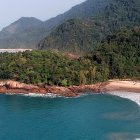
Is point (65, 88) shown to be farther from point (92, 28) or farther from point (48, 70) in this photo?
point (92, 28)

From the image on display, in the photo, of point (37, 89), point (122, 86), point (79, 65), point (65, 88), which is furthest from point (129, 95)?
point (37, 89)

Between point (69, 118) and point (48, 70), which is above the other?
point (48, 70)

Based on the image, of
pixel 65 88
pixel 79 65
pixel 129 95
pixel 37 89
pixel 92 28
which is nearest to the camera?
pixel 129 95

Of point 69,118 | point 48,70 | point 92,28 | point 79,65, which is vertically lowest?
point 69,118

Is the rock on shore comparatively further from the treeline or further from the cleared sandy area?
the cleared sandy area

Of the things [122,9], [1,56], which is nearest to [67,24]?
[122,9]

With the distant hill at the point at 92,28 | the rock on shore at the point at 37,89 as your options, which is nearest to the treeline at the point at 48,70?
the rock on shore at the point at 37,89

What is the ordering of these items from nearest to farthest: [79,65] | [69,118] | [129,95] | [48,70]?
[69,118] → [129,95] → [48,70] → [79,65]

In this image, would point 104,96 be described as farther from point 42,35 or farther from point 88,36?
point 42,35
